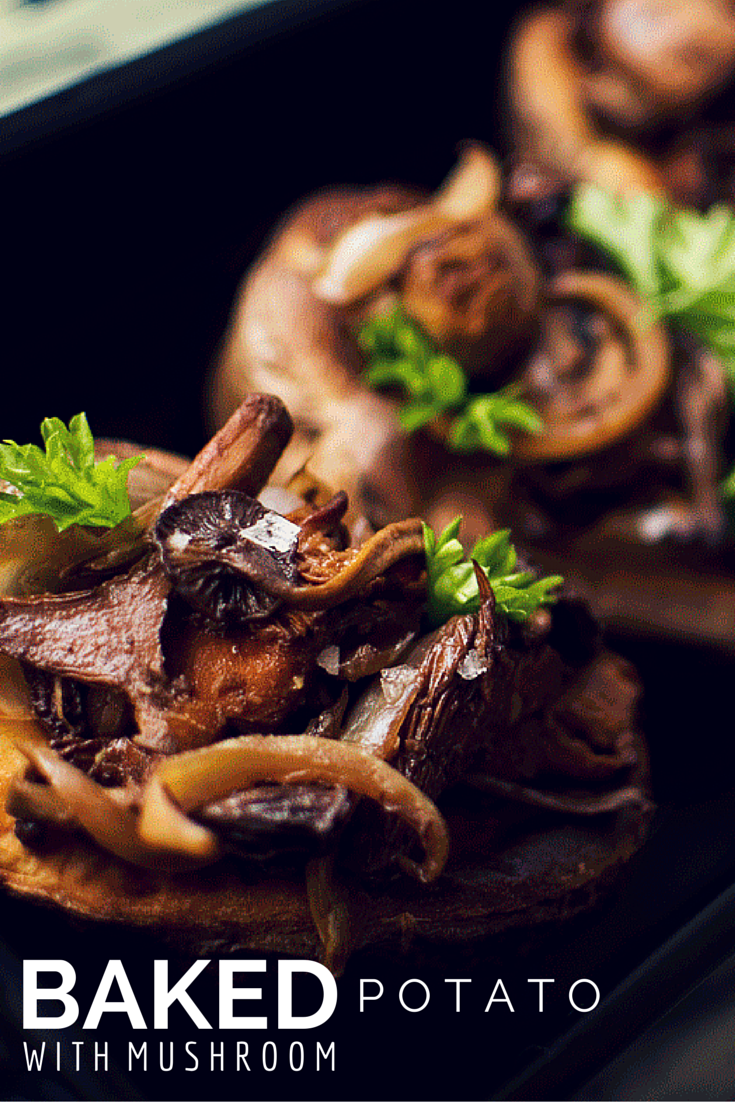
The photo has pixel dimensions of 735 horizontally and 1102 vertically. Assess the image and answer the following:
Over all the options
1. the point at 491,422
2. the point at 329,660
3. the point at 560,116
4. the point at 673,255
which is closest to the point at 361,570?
the point at 329,660

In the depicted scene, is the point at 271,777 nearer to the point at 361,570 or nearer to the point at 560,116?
the point at 361,570

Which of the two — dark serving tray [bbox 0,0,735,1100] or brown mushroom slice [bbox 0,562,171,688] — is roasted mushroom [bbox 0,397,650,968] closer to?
brown mushroom slice [bbox 0,562,171,688]

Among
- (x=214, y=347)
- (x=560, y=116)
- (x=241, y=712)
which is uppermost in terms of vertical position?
(x=560, y=116)

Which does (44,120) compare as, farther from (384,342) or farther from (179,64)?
(384,342)

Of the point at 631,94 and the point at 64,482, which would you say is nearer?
the point at 64,482

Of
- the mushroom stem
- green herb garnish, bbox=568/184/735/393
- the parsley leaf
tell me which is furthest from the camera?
green herb garnish, bbox=568/184/735/393

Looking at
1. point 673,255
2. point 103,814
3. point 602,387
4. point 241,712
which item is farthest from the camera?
point 673,255

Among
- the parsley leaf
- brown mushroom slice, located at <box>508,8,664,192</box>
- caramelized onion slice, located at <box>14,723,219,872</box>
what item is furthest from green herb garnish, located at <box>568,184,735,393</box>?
caramelized onion slice, located at <box>14,723,219,872</box>
